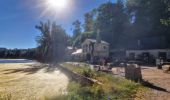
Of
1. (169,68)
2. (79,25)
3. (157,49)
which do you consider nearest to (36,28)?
(79,25)

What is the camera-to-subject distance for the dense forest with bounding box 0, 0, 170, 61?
55.0 m

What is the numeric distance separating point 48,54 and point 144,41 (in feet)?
116

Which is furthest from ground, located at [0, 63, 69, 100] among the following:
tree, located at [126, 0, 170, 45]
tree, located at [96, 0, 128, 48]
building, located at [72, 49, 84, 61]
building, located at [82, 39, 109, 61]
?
tree, located at [96, 0, 128, 48]

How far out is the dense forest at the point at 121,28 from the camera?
180 ft

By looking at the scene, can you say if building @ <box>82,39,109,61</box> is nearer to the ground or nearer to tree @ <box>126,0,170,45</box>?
tree @ <box>126,0,170,45</box>

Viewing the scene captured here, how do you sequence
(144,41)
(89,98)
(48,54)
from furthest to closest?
(48,54) → (144,41) → (89,98)

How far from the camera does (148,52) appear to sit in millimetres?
43594

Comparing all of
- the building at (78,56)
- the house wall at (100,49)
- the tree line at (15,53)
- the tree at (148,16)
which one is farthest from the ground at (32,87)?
the tree line at (15,53)

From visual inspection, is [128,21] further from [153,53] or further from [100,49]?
[153,53]

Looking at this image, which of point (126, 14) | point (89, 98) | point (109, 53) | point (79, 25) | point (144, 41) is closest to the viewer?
point (89, 98)

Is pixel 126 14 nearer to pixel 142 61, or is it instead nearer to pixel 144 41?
pixel 144 41

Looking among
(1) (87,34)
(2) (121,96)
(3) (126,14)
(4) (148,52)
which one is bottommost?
(2) (121,96)

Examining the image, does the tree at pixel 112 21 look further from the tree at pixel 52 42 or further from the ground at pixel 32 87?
the ground at pixel 32 87

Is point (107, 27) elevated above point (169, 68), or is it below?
above
